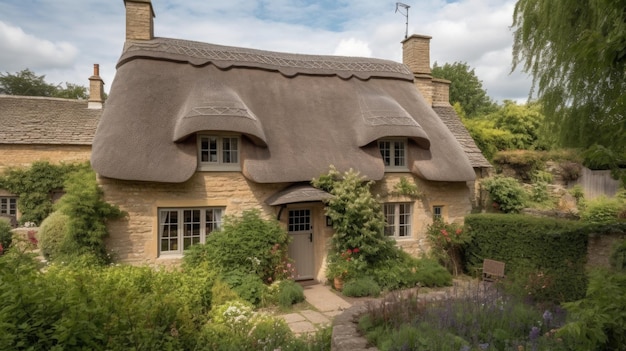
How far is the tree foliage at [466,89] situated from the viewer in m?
34.0

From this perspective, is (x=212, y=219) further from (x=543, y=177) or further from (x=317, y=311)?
(x=543, y=177)

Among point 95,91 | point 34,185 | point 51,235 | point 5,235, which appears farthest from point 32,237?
point 95,91

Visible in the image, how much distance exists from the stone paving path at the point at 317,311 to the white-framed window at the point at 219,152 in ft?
11.6

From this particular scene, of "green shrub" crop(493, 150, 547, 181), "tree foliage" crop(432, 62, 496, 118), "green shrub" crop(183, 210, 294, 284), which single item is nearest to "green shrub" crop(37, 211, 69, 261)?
"green shrub" crop(183, 210, 294, 284)

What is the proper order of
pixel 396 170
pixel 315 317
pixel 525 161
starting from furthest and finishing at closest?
pixel 525 161, pixel 396 170, pixel 315 317

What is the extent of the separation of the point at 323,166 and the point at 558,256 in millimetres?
5674

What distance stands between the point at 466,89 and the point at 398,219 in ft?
90.5

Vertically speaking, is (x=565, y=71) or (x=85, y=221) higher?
(x=565, y=71)

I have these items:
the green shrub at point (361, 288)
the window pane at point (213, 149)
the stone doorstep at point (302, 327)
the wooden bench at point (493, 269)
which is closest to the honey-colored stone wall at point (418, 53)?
the wooden bench at point (493, 269)

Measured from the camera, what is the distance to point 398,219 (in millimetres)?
10836

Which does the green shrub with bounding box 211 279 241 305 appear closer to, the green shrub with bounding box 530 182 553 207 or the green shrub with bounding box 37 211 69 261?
the green shrub with bounding box 37 211 69 261

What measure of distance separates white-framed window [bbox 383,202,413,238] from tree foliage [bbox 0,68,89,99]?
1448 inches

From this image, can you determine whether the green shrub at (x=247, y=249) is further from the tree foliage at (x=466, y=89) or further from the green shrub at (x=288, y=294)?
the tree foliage at (x=466, y=89)

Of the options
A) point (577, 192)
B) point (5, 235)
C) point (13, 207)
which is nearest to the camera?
point (5, 235)
